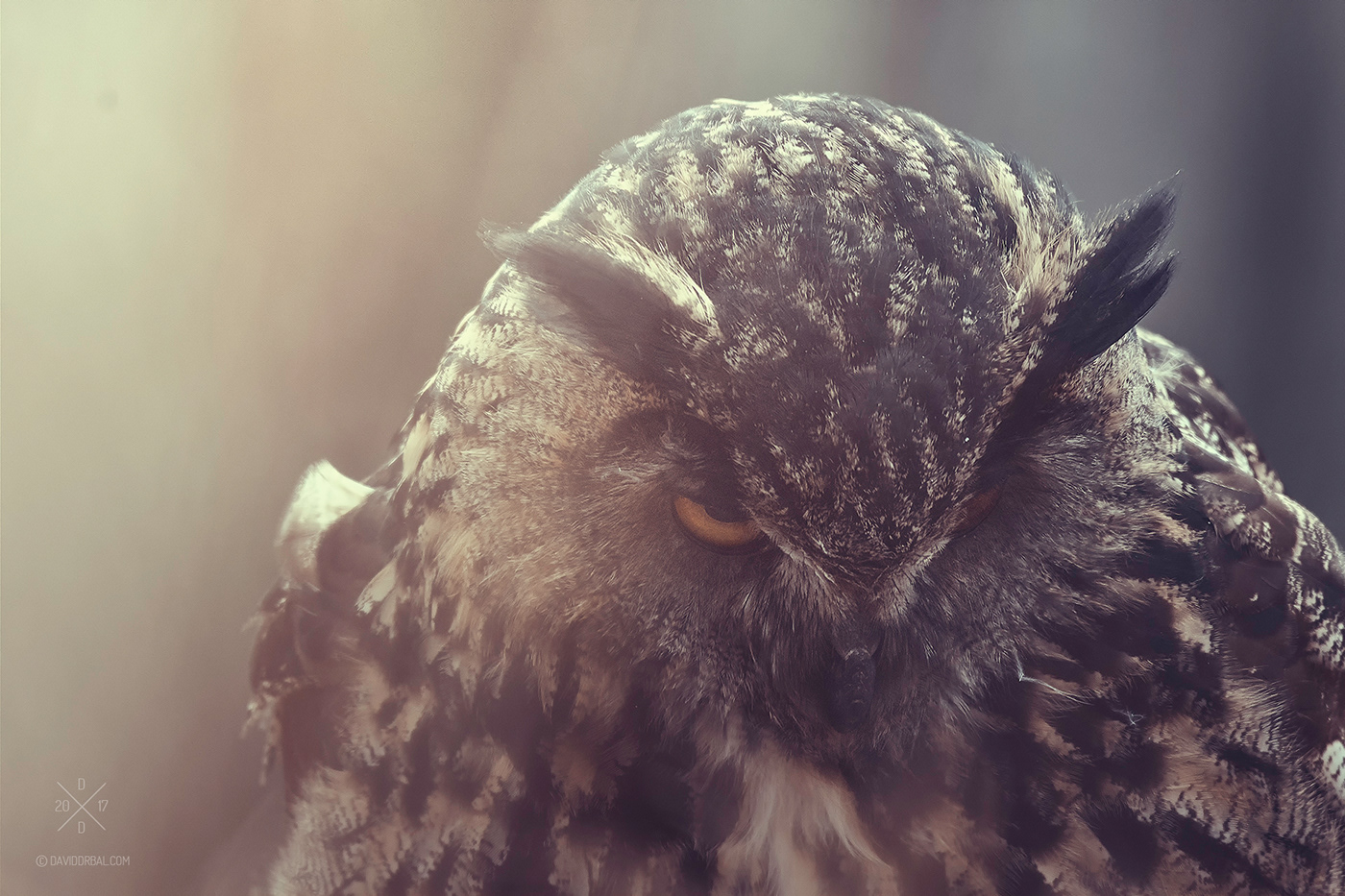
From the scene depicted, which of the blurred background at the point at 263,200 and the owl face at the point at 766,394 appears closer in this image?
the owl face at the point at 766,394

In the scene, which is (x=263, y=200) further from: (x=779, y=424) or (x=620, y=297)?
(x=779, y=424)

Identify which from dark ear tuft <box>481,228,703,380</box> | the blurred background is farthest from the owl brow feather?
the blurred background

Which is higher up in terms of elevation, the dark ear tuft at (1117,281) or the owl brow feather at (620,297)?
the dark ear tuft at (1117,281)

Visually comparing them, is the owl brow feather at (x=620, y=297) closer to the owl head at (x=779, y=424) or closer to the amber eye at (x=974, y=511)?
the owl head at (x=779, y=424)

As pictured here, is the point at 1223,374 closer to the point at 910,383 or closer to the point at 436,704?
the point at 910,383

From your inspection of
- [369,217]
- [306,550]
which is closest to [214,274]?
[369,217]

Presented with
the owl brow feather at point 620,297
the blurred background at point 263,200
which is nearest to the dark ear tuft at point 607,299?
the owl brow feather at point 620,297
